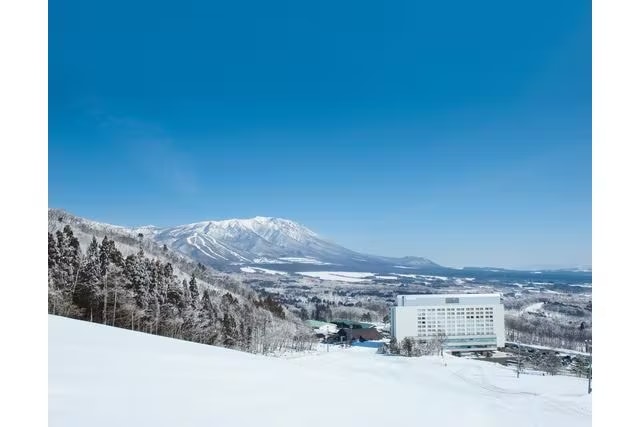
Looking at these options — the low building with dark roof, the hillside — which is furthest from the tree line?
the low building with dark roof

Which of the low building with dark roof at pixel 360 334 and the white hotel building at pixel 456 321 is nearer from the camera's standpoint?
the white hotel building at pixel 456 321

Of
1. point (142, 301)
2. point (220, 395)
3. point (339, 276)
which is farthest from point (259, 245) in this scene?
point (220, 395)

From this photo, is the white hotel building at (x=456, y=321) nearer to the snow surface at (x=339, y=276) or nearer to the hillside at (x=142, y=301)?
the hillside at (x=142, y=301)

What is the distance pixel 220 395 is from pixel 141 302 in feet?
17.8

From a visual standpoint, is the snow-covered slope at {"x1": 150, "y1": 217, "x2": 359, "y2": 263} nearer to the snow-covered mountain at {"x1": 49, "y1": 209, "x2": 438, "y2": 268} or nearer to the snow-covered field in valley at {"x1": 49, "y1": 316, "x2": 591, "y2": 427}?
the snow-covered mountain at {"x1": 49, "y1": 209, "x2": 438, "y2": 268}

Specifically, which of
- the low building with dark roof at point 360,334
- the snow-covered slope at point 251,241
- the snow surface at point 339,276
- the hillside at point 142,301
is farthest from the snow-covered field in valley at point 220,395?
the snow-covered slope at point 251,241

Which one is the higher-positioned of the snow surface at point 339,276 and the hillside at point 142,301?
the hillside at point 142,301

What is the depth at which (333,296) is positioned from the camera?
1997cm

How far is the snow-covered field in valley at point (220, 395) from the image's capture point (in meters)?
1.37

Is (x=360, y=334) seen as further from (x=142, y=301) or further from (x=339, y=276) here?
(x=339, y=276)

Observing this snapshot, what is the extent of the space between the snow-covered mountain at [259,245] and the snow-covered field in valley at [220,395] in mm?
24747
